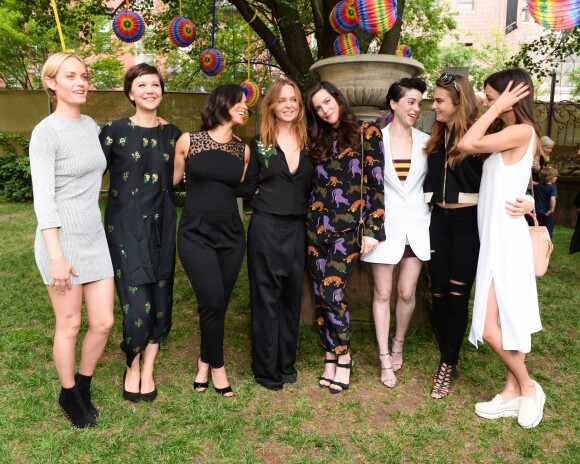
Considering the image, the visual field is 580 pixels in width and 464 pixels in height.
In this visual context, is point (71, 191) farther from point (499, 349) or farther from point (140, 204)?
Result: point (499, 349)

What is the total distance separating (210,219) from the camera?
2.97m

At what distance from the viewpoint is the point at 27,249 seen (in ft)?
24.3

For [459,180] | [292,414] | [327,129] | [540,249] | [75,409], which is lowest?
[292,414]

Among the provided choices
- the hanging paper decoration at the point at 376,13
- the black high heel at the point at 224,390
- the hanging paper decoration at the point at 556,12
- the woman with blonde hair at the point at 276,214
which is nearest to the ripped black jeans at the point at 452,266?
the woman with blonde hair at the point at 276,214

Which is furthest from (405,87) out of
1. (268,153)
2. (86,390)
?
(86,390)

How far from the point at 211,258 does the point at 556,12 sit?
293 centimetres

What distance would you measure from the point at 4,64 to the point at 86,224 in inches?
759

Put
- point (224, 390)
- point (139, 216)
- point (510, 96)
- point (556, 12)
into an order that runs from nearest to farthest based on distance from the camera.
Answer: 1. point (510, 96)
2. point (139, 216)
3. point (224, 390)
4. point (556, 12)

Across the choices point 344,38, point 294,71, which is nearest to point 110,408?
point 344,38

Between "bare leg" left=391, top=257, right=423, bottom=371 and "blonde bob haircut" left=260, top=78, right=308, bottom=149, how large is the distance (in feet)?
3.37

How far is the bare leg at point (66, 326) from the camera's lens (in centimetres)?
260

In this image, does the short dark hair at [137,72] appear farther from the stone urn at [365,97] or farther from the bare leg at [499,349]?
the bare leg at [499,349]

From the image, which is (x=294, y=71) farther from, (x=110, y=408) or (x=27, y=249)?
(x=110, y=408)

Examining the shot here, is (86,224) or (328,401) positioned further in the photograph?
(328,401)
